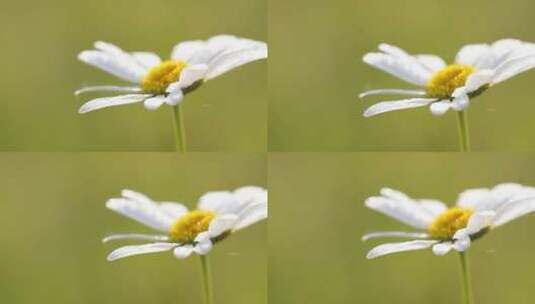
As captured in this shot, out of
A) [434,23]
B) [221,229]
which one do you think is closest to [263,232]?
[221,229]

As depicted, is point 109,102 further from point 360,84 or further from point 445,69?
point 445,69

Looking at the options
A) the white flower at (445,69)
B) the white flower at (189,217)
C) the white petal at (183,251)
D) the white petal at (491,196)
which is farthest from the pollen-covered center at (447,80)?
the white petal at (183,251)

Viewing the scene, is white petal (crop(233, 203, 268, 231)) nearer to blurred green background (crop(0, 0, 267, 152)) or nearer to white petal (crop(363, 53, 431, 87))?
blurred green background (crop(0, 0, 267, 152))

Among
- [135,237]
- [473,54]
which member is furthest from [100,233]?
[473,54]

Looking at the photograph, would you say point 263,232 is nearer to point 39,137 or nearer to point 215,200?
point 215,200

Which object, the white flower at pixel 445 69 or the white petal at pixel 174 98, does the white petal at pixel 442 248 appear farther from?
the white petal at pixel 174 98

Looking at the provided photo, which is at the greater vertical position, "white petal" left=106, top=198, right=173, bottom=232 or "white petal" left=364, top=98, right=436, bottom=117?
"white petal" left=364, top=98, right=436, bottom=117

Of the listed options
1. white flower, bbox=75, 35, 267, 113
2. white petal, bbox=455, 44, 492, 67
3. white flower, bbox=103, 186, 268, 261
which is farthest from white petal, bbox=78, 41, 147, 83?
white petal, bbox=455, 44, 492, 67
